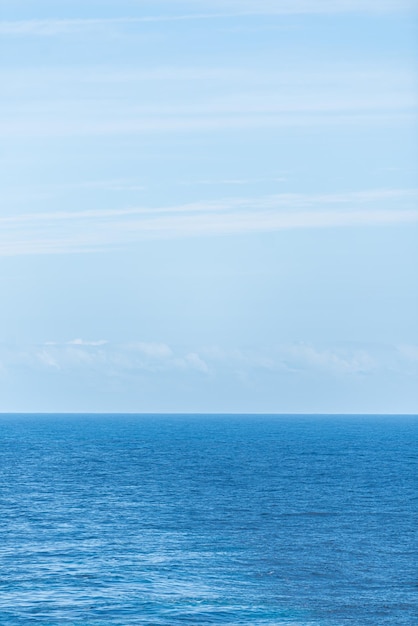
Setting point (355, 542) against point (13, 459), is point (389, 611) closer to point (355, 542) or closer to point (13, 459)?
point (355, 542)

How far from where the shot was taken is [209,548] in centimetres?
7806

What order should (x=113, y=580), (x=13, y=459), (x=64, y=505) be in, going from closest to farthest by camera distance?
(x=113, y=580)
(x=64, y=505)
(x=13, y=459)

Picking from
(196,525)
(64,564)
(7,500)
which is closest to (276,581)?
(64,564)

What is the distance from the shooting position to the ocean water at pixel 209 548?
59219mm

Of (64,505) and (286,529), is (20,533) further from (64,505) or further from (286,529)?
(286,529)

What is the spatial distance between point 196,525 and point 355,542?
16.0 m

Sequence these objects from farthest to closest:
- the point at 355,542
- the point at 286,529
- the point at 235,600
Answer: the point at 286,529, the point at 355,542, the point at 235,600

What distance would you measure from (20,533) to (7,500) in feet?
74.9

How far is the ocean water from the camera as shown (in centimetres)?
5922

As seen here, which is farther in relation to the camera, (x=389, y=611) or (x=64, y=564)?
(x=64, y=564)

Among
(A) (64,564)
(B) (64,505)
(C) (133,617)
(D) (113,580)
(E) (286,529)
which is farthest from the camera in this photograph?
(B) (64,505)

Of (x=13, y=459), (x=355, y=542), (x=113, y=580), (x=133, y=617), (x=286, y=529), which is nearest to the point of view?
(x=133, y=617)

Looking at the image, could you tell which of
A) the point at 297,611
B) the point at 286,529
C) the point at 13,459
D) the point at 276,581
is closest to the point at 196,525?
the point at 286,529

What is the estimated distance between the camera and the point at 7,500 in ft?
351
